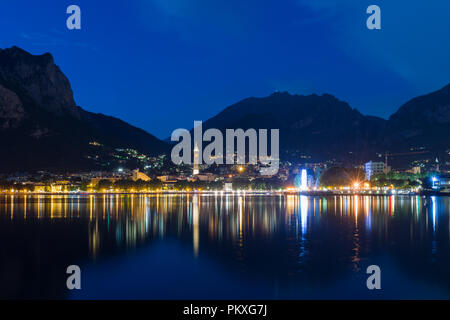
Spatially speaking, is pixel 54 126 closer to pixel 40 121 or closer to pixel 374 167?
pixel 40 121

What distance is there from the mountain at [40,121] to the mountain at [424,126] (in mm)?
112236

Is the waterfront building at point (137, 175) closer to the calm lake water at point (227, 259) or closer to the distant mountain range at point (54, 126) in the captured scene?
the distant mountain range at point (54, 126)

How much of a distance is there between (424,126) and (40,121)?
141 m

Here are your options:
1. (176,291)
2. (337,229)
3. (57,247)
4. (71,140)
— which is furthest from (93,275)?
(71,140)

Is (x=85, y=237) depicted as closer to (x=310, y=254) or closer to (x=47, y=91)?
(x=310, y=254)

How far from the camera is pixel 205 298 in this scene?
16.2 metres

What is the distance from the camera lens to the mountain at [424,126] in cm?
18050

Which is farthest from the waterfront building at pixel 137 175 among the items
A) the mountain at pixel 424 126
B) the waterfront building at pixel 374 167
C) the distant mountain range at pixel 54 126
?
the mountain at pixel 424 126

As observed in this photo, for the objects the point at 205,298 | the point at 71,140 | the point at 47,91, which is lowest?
the point at 205,298

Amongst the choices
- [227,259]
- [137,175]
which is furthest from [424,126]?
[227,259]

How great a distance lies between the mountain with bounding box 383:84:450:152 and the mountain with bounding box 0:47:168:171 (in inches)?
4419

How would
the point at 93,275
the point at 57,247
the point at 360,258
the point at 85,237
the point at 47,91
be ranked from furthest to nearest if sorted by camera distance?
the point at 47,91 < the point at 85,237 < the point at 57,247 < the point at 360,258 < the point at 93,275
